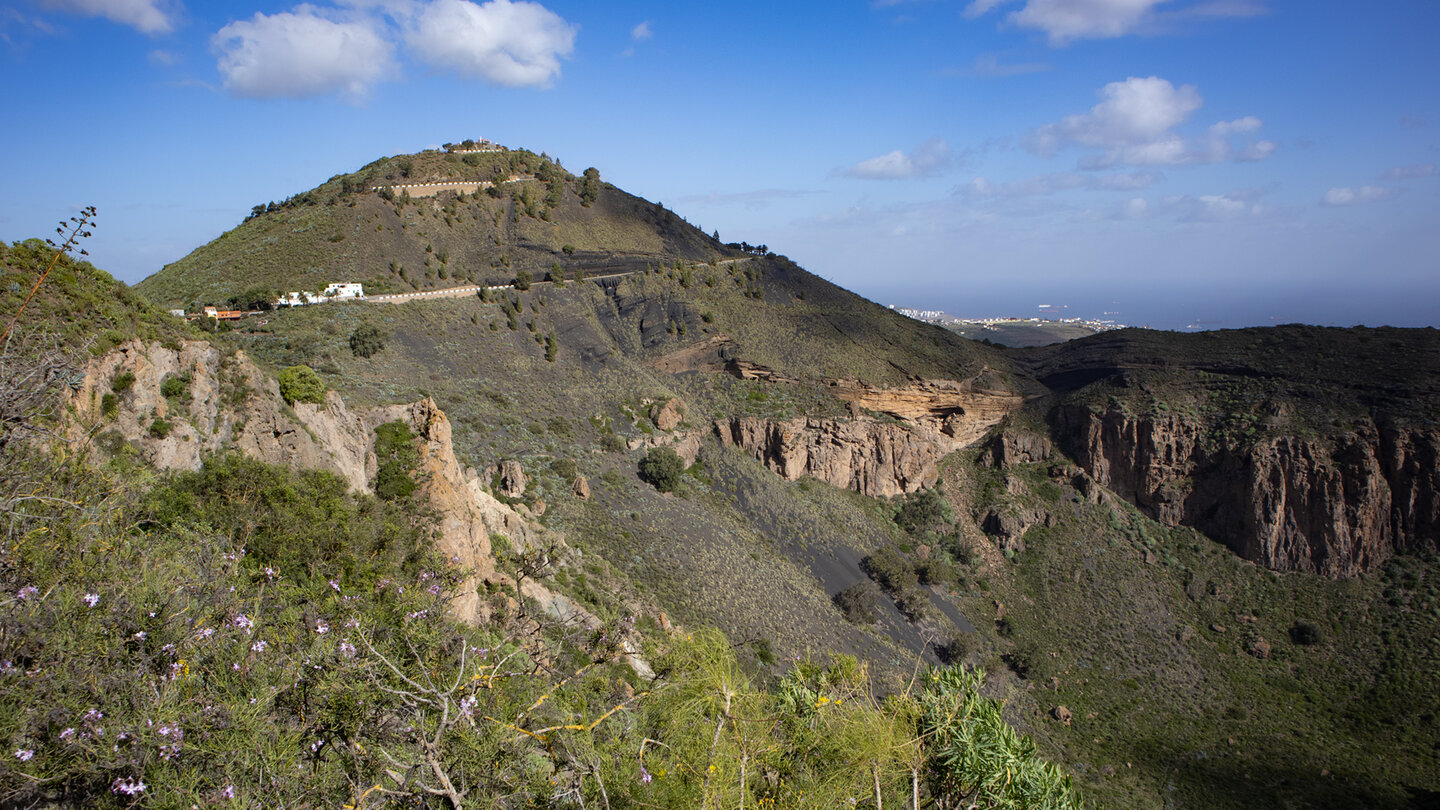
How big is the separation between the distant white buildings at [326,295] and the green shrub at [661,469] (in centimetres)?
2212

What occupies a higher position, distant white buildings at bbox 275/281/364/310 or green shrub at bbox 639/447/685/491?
distant white buildings at bbox 275/281/364/310

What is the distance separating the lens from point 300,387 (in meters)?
19.1

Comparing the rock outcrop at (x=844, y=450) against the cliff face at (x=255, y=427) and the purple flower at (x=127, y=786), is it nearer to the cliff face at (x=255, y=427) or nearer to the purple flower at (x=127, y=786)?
the cliff face at (x=255, y=427)

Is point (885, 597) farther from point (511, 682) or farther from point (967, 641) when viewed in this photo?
point (511, 682)

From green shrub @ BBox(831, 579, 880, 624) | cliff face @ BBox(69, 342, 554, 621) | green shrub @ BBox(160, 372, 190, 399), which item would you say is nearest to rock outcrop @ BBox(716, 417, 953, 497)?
green shrub @ BBox(831, 579, 880, 624)

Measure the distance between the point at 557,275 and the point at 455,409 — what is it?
2027 centimetres

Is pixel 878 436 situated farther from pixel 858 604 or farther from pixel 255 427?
pixel 255 427

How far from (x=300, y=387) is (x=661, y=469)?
22.8 metres

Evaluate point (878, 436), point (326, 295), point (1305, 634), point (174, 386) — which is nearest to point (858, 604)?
point (878, 436)

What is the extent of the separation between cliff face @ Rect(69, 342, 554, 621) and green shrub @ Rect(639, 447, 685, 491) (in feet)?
54.0

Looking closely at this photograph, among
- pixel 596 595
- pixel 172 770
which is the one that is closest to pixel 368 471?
pixel 596 595

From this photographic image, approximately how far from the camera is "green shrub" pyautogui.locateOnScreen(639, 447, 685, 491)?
1563 inches

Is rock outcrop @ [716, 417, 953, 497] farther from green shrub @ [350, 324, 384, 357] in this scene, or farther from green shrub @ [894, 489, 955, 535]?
green shrub @ [350, 324, 384, 357]

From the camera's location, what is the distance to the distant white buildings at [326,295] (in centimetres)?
4250
